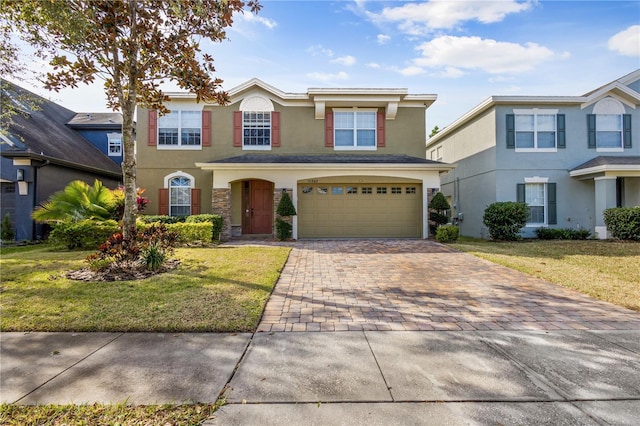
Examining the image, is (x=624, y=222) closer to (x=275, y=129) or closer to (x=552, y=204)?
(x=552, y=204)

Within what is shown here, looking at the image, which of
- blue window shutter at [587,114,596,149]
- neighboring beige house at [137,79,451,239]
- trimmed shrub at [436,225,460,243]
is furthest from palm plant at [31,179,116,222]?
blue window shutter at [587,114,596,149]

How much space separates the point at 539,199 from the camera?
13656 mm

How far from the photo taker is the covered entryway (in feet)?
42.8

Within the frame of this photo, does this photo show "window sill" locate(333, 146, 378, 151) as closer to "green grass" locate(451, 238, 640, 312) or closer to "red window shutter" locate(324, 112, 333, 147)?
"red window shutter" locate(324, 112, 333, 147)

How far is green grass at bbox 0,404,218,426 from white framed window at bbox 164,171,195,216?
40.2ft

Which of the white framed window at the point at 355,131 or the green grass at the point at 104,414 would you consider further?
the white framed window at the point at 355,131

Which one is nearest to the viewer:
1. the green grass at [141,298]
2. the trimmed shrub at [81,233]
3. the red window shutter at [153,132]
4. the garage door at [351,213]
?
the green grass at [141,298]

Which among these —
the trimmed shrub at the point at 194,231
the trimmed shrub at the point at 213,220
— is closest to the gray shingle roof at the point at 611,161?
the trimmed shrub at the point at 213,220

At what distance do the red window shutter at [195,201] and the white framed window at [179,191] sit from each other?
182 mm

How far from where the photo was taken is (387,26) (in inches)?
398

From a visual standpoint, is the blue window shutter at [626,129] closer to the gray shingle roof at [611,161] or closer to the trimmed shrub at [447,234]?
the gray shingle roof at [611,161]

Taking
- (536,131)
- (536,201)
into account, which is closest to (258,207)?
(536,201)

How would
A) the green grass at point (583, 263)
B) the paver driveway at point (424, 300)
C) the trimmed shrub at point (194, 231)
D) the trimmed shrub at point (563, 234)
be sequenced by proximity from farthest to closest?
the trimmed shrub at point (563, 234) → the trimmed shrub at point (194, 231) → the green grass at point (583, 263) → the paver driveway at point (424, 300)

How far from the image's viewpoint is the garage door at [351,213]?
13055 mm
